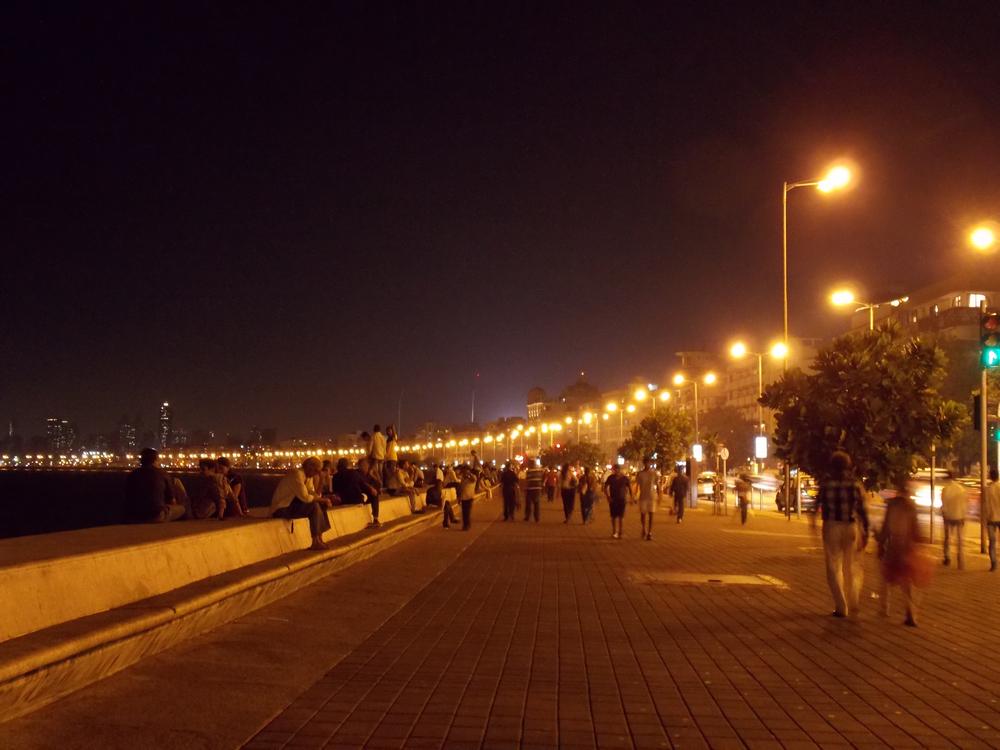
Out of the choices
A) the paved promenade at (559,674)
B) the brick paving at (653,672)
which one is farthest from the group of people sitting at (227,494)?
the brick paving at (653,672)

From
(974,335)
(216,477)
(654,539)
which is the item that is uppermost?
(974,335)

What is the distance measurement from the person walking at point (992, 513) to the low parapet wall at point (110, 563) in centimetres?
1185

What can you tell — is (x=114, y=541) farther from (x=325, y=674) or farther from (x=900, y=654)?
(x=900, y=654)

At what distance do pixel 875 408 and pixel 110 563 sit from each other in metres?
16.7

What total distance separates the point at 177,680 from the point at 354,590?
5.99 meters

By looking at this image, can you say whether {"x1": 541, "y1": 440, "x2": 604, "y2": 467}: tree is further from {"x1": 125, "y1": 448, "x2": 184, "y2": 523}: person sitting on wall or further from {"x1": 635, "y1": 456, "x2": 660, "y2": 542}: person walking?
{"x1": 125, "y1": 448, "x2": 184, "y2": 523}: person sitting on wall

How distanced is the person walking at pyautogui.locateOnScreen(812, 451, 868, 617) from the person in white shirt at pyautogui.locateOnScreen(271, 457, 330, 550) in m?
6.72

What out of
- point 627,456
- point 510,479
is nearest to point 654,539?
point 510,479

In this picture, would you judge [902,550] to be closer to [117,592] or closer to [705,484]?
[117,592]

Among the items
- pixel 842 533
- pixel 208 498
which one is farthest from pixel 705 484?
pixel 842 533

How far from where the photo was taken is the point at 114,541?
9.38m

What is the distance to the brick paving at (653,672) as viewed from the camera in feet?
21.4

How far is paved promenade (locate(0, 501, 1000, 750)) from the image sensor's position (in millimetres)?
6406

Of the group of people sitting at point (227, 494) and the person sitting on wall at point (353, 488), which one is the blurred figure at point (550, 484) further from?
the person sitting on wall at point (353, 488)
